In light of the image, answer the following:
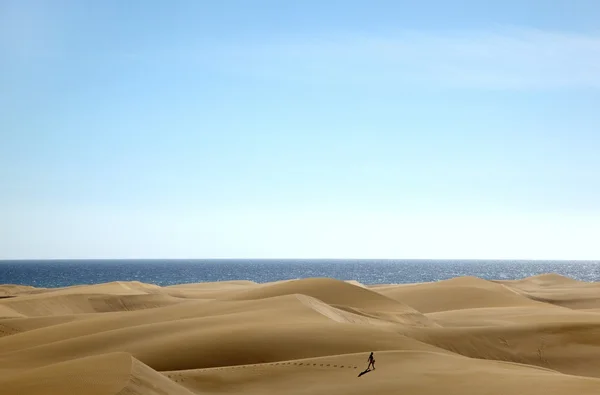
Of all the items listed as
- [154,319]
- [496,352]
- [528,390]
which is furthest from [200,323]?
[528,390]

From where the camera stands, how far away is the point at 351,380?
44.4ft

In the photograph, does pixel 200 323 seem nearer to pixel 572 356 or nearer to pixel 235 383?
pixel 235 383

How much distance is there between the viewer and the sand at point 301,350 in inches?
461

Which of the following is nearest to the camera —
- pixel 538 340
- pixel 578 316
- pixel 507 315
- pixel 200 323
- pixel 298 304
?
pixel 200 323

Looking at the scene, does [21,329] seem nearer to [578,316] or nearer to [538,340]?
[538,340]

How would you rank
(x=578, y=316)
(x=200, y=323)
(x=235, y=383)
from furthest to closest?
(x=578, y=316)
(x=200, y=323)
(x=235, y=383)

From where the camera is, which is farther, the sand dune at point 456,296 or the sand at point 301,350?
the sand dune at point 456,296

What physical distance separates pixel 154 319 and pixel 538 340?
1338 centimetres

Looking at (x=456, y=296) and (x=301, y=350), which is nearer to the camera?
(x=301, y=350)

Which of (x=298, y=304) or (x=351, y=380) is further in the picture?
(x=298, y=304)

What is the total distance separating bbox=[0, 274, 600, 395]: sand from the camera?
1172cm

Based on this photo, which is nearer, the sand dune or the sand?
the sand

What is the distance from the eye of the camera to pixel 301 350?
651 inches

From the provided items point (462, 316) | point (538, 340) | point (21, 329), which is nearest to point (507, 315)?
point (462, 316)
